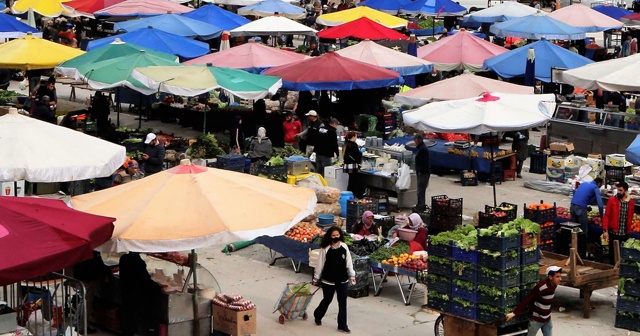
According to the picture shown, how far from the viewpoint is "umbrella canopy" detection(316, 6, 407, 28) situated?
3744cm

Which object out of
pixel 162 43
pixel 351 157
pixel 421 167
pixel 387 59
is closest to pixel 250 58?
pixel 162 43

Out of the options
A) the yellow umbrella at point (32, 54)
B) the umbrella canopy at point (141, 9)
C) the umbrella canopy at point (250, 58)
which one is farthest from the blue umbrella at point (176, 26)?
the yellow umbrella at point (32, 54)

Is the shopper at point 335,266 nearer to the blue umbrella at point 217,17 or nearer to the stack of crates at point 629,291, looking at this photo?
the stack of crates at point 629,291

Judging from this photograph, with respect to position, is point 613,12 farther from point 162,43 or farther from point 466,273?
point 466,273

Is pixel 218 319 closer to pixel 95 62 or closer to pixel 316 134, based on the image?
pixel 316 134

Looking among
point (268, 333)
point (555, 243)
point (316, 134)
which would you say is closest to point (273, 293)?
point (268, 333)

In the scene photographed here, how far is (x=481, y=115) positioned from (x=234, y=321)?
7146 mm

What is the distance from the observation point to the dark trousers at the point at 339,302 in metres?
14.7

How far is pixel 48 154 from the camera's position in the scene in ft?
51.6

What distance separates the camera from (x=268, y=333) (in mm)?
15156

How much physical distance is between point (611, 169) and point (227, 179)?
32.7ft

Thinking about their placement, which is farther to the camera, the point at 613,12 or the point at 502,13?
the point at 613,12

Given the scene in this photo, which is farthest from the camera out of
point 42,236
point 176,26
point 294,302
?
point 176,26

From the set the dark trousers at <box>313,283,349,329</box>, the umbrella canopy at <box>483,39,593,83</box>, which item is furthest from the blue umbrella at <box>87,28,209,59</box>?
the dark trousers at <box>313,283,349,329</box>
